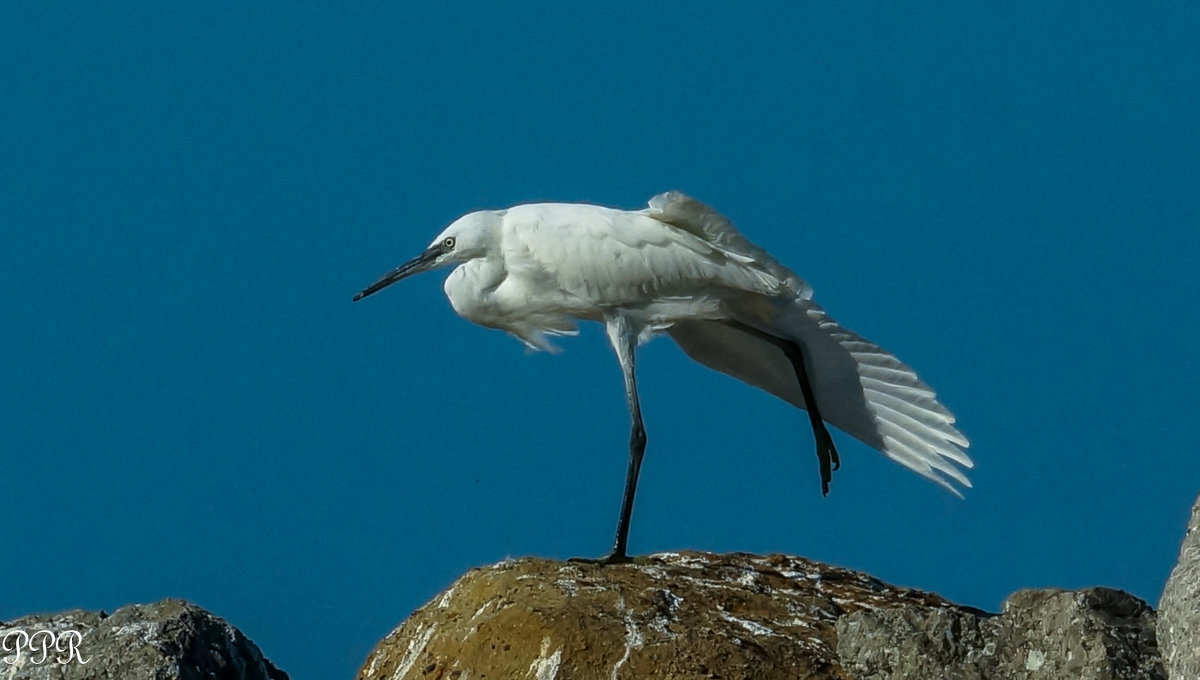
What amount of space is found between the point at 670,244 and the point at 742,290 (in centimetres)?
57

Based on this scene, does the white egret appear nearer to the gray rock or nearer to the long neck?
the long neck

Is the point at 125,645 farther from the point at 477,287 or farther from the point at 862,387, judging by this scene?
the point at 862,387

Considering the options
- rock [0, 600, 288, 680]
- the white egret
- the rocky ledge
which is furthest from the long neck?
rock [0, 600, 288, 680]

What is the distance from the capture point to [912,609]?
7.63 m

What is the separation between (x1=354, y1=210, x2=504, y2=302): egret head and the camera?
36.2ft

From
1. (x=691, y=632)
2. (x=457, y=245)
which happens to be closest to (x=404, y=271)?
(x=457, y=245)

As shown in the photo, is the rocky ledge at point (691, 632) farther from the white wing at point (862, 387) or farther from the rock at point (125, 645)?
the white wing at point (862, 387)

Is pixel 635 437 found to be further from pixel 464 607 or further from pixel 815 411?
pixel 464 607

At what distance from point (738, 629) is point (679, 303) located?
9.08 feet

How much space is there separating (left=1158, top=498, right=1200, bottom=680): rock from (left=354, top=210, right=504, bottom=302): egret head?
5449 millimetres

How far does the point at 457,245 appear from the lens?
11.1m

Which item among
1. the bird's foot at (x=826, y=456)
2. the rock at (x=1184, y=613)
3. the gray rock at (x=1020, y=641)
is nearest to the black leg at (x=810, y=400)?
the bird's foot at (x=826, y=456)

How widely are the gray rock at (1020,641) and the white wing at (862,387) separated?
11.4ft

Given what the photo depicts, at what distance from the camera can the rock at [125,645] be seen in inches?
336
